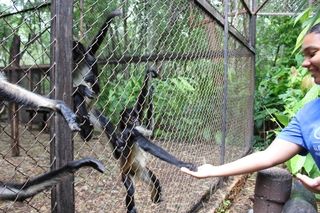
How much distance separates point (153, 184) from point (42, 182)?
1800 millimetres

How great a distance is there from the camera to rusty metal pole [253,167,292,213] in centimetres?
280

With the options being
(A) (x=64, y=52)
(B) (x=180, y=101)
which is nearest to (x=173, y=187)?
(B) (x=180, y=101)

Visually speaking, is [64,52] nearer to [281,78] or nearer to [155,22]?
[155,22]

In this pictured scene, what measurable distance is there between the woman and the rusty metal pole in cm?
126

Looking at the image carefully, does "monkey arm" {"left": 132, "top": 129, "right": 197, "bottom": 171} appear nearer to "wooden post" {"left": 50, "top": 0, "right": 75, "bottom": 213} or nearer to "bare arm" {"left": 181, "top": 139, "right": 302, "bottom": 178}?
"bare arm" {"left": 181, "top": 139, "right": 302, "bottom": 178}

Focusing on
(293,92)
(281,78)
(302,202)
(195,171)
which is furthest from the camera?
(281,78)

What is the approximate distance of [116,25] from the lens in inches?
132

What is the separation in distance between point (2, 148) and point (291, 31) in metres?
6.16

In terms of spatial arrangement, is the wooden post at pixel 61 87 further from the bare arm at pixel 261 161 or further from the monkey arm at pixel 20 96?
the bare arm at pixel 261 161

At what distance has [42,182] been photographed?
1486 mm

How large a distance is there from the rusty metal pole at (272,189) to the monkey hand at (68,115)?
1.85 metres

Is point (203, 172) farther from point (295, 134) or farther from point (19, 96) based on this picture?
point (19, 96)

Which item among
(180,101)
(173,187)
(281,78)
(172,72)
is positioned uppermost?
(172,72)

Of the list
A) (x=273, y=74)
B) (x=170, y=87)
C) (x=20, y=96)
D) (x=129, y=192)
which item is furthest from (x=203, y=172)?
(x=273, y=74)
